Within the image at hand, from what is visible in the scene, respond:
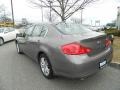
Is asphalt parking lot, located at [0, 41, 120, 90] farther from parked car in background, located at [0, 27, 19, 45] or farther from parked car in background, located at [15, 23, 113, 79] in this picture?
parked car in background, located at [0, 27, 19, 45]

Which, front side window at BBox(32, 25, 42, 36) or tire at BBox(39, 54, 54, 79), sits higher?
front side window at BBox(32, 25, 42, 36)

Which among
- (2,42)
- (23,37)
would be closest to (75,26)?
(23,37)

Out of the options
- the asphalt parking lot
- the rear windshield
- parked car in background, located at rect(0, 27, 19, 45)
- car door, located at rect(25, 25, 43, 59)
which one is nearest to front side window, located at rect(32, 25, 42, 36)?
car door, located at rect(25, 25, 43, 59)

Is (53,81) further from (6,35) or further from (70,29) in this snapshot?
(6,35)

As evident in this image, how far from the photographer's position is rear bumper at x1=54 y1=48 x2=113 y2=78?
3131mm

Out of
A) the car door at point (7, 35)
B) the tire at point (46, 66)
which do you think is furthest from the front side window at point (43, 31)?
the car door at point (7, 35)

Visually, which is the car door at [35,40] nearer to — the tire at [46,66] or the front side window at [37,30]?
the front side window at [37,30]

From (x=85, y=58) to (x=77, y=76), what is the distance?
42 cm

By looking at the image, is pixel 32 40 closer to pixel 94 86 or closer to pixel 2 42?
pixel 94 86

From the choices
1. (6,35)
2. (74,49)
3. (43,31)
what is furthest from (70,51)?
(6,35)

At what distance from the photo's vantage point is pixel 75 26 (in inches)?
173

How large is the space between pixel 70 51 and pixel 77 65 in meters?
0.33

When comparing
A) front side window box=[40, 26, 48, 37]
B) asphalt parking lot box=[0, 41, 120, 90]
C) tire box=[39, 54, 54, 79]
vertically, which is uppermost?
front side window box=[40, 26, 48, 37]

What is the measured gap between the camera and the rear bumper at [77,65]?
3.13 meters
